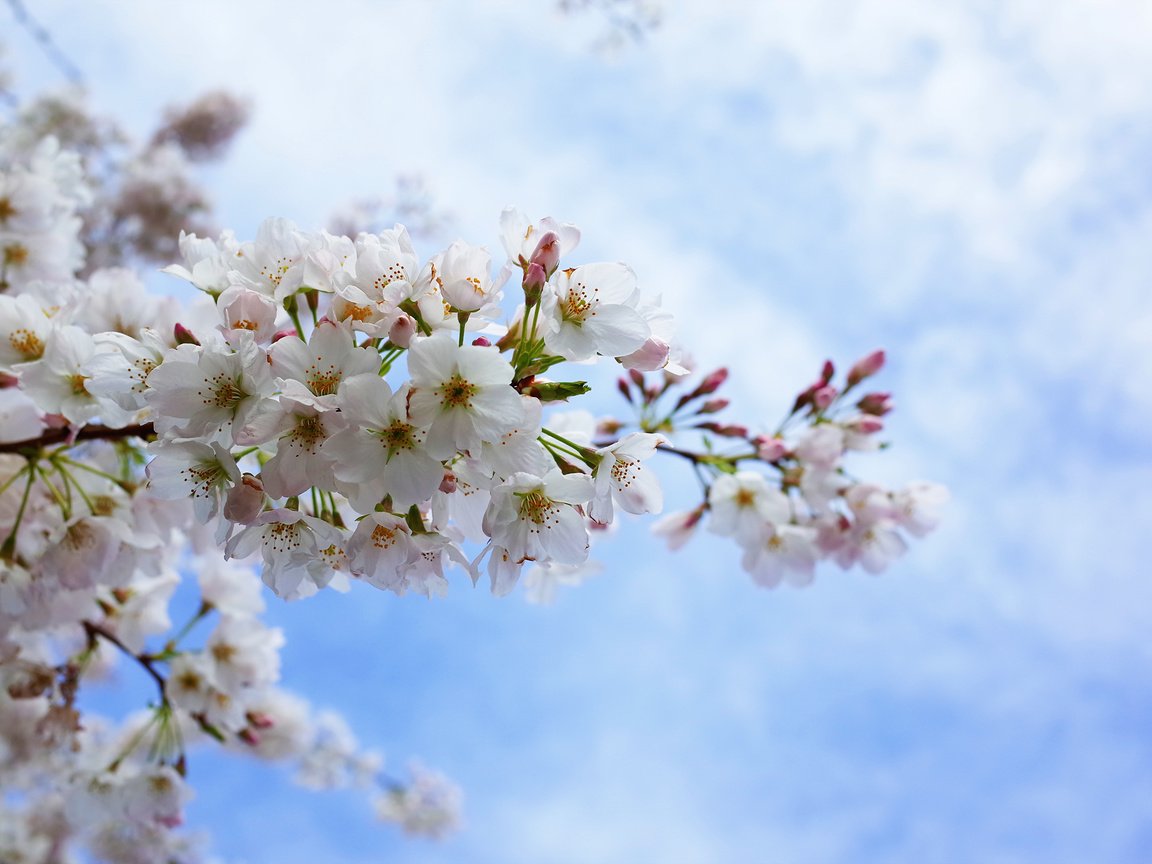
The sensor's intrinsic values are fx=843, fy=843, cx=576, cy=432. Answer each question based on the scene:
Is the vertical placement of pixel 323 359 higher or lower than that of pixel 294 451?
higher

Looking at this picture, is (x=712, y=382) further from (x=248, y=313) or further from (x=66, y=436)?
(x=66, y=436)

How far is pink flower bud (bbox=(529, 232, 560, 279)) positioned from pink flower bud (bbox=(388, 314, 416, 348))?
0.25 meters

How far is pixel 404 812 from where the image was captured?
870 centimetres

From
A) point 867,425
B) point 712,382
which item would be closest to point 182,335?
point 712,382

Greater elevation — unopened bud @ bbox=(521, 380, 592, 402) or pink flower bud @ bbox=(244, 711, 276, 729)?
unopened bud @ bbox=(521, 380, 592, 402)

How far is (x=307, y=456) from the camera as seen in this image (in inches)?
52.1

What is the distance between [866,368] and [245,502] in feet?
6.40

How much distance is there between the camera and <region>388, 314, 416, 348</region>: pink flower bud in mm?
1319

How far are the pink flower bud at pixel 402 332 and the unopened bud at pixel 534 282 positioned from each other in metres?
0.22

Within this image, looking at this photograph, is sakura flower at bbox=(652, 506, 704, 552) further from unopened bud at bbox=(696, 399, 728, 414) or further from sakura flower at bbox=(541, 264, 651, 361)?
sakura flower at bbox=(541, 264, 651, 361)

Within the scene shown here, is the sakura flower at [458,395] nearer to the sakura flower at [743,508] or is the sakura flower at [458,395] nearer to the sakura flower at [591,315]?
the sakura flower at [591,315]

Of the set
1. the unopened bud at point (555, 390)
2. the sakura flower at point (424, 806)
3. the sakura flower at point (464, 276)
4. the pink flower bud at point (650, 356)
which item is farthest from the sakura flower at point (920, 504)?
the sakura flower at point (424, 806)

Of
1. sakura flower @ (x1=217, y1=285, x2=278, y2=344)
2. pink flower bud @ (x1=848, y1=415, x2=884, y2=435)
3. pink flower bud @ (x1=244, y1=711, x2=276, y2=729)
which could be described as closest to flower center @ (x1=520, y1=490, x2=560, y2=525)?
sakura flower @ (x1=217, y1=285, x2=278, y2=344)

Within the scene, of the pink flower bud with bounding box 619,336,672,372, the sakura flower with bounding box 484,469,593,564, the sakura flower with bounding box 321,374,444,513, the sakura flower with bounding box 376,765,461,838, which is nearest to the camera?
the sakura flower with bounding box 321,374,444,513
